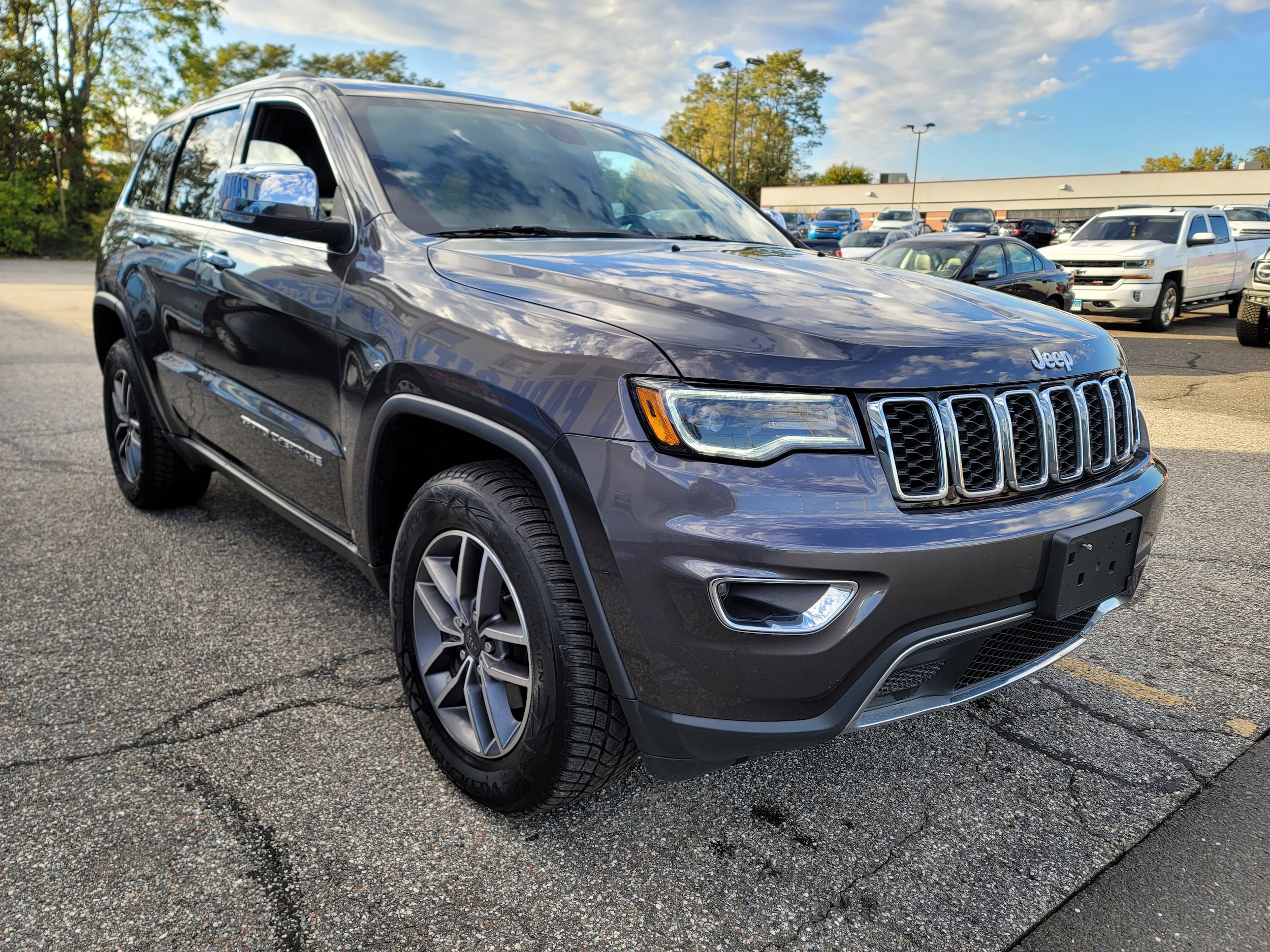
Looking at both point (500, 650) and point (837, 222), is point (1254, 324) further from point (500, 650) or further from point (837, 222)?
point (837, 222)

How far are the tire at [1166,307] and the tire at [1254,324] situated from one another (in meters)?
1.55

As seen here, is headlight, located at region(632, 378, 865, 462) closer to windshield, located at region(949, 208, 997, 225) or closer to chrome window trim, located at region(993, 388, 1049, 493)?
chrome window trim, located at region(993, 388, 1049, 493)

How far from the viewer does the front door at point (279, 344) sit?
8.98ft

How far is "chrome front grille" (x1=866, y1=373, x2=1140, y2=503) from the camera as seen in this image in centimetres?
185

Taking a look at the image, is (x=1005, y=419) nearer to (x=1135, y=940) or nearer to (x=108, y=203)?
(x=1135, y=940)

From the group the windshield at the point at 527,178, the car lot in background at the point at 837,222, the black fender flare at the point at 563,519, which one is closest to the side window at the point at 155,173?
the windshield at the point at 527,178

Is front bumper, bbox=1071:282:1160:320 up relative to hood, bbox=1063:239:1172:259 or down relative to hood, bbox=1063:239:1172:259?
down

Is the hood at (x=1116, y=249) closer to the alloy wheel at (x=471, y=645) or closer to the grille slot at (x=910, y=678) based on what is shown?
the grille slot at (x=910, y=678)

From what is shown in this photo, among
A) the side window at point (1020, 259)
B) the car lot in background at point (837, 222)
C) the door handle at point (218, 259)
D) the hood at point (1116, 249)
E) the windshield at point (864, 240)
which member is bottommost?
the door handle at point (218, 259)

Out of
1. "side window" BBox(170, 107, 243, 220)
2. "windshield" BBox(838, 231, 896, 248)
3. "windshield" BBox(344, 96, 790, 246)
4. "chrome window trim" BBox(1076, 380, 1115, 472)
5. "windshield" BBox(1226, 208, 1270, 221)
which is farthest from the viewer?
"windshield" BBox(1226, 208, 1270, 221)

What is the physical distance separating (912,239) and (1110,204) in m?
49.3

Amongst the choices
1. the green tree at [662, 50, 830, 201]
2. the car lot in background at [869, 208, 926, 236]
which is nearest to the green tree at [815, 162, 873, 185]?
the green tree at [662, 50, 830, 201]

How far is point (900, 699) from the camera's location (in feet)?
6.42

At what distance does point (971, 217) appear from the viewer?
31.4m
